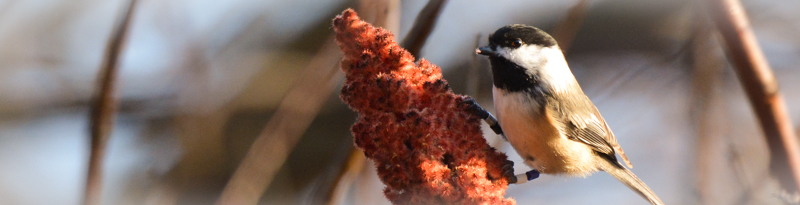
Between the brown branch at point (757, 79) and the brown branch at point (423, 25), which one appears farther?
the brown branch at point (423, 25)

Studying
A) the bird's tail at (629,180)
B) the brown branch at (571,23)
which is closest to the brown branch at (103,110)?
the brown branch at (571,23)

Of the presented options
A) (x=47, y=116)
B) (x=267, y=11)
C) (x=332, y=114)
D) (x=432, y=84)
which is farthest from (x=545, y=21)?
(x=47, y=116)

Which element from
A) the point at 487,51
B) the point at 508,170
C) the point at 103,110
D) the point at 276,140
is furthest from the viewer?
the point at 487,51

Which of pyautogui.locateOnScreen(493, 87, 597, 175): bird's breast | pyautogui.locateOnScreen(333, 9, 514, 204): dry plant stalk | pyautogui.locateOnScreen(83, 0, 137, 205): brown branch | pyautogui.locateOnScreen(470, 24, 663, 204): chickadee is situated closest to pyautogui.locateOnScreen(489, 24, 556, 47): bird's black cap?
pyautogui.locateOnScreen(470, 24, 663, 204): chickadee

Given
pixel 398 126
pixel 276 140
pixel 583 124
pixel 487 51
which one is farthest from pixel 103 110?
pixel 583 124

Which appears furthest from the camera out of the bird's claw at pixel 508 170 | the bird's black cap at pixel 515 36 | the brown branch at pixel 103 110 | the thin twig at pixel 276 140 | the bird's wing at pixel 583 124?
the bird's wing at pixel 583 124

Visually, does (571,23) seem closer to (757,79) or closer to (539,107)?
(539,107)

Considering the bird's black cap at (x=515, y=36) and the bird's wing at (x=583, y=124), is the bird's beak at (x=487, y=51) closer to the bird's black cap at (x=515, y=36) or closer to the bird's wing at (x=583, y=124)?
the bird's black cap at (x=515, y=36)
